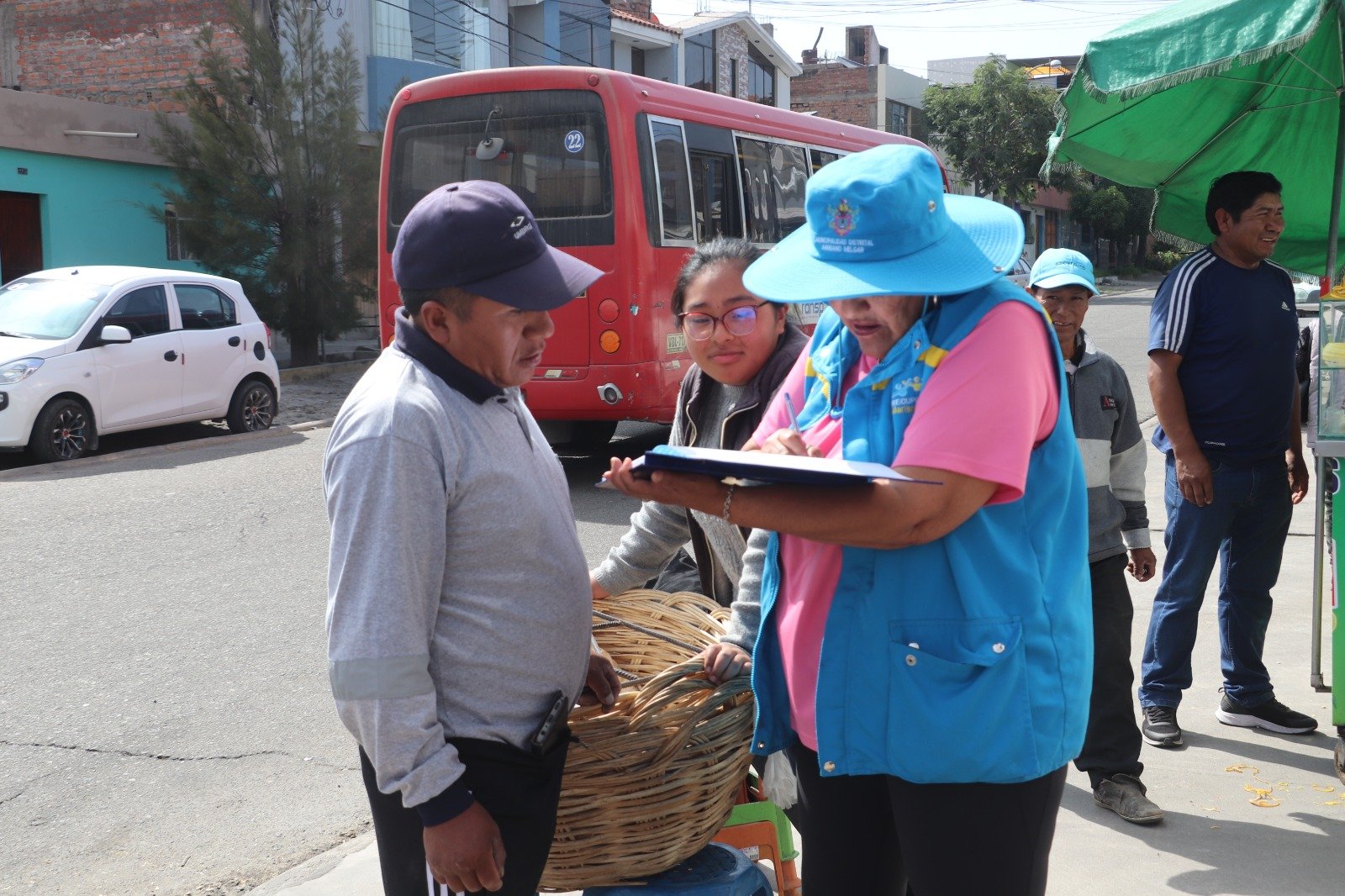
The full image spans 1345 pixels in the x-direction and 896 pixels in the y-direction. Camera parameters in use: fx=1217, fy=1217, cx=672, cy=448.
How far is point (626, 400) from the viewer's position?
9.20 m

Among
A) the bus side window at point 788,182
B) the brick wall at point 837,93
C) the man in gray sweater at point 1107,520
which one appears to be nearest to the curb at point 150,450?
the bus side window at point 788,182

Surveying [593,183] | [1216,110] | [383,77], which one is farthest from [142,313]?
[383,77]

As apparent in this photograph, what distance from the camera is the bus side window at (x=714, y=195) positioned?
1004 centimetres

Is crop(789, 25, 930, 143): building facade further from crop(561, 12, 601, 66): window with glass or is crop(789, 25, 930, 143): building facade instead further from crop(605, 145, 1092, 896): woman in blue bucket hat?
crop(605, 145, 1092, 896): woman in blue bucket hat

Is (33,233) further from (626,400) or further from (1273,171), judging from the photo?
(1273,171)

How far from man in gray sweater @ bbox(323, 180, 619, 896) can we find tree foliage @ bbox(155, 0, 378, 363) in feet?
54.2

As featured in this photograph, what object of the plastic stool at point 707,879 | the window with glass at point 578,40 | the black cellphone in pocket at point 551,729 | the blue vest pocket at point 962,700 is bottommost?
the plastic stool at point 707,879

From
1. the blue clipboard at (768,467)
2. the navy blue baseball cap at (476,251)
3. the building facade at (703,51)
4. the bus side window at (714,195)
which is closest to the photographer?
the blue clipboard at (768,467)

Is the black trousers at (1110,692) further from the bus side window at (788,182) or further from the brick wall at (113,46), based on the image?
the brick wall at (113,46)

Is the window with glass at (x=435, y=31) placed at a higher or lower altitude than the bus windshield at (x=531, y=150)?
higher

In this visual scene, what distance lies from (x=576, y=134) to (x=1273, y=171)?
537 centimetres

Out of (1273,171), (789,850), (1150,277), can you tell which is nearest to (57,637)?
(789,850)

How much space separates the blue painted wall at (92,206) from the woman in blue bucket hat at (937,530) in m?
18.2

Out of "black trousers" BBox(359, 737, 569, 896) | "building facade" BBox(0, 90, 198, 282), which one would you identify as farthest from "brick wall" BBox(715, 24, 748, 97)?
"black trousers" BBox(359, 737, 569, 896)
